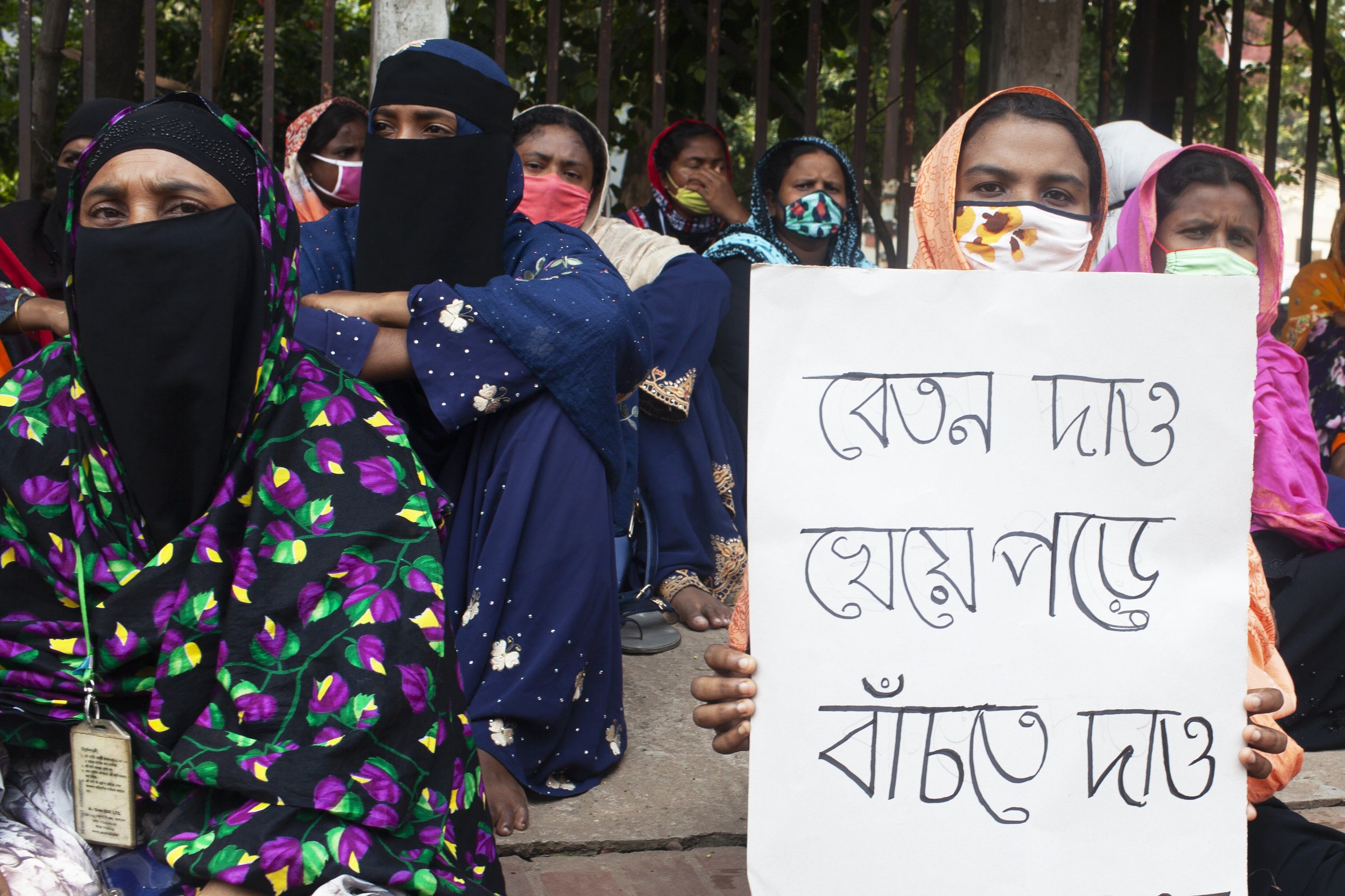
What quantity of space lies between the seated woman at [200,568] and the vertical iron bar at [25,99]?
229cm

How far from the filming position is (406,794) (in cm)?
156

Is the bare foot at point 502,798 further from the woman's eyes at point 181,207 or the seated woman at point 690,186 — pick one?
the seated woman at point 690,186

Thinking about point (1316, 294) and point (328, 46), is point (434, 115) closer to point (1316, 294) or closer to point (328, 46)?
point (328, 46)

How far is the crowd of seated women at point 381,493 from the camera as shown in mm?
1582

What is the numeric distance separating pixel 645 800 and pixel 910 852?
1.01 meters

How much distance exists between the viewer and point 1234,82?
16.8 feet

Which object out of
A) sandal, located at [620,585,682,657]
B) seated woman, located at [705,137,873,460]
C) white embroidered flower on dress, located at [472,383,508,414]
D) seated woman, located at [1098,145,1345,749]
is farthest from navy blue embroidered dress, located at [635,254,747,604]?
seated woman, located at [1098,145,1345,749]

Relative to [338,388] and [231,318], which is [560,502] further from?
[231,318]

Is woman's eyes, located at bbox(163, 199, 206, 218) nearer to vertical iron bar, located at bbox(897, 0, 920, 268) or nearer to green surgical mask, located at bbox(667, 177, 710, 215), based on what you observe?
vertical iron bar, located at bbox(897, 0, 920, 268)

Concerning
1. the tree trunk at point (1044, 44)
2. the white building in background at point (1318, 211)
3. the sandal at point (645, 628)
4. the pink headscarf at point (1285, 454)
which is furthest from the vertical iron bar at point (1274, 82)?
the white building in background at point (1318, 211)

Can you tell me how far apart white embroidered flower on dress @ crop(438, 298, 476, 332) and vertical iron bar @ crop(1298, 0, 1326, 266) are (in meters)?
4.22

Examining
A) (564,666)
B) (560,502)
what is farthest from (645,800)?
(560,502)

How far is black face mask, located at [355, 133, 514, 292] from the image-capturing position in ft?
8.84

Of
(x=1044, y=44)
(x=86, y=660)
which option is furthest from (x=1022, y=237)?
(x=1044, y=44)
